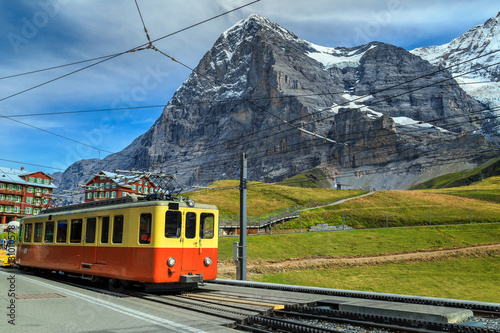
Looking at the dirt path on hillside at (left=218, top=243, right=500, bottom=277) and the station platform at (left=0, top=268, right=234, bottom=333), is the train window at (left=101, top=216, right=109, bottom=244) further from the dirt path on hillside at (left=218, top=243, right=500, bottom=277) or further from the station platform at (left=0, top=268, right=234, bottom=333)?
the dirt path on hillside at (left=218, top=243, right=500, bottom=277)

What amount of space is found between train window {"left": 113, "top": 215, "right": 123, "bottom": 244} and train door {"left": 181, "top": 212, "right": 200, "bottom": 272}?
2343 mm

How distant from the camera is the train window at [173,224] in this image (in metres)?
13.5

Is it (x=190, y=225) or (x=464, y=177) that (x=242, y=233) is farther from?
(x=464, y=177)

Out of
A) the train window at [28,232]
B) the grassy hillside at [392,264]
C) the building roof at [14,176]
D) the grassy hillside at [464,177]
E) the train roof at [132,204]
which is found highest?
the grassy hillside at [464,177]

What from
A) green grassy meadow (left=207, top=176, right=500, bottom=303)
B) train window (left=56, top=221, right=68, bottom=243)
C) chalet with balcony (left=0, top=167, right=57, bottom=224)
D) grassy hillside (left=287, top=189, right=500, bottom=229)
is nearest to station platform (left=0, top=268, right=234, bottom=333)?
train window (left=56, top=221, right=68, bottom=243)

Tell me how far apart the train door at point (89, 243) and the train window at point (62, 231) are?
1993mm

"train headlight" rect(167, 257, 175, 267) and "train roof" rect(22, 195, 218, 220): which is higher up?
"train roof" rect(22, 195, 218, 220)

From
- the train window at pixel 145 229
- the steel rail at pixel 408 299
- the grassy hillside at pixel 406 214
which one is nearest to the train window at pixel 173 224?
the train window at pixel 145 229

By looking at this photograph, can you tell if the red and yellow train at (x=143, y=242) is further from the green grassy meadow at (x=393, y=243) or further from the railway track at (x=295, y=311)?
the green grassy meadow at (x=393, y=243)

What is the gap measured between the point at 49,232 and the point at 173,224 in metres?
8.85

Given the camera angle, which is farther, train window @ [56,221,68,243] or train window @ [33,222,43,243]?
train window @ [33,222,43,243]

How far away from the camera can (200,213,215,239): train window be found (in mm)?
14619

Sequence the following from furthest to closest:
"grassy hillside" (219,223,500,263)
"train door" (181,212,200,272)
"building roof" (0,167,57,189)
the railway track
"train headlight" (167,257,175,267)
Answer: "building roof" (0,167,57,189), "grassy hillside" (219,223,500,263), "train door" (181,212,200,272), "train headlight" (167,257,175,267), the railway track

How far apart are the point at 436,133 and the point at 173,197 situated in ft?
678
